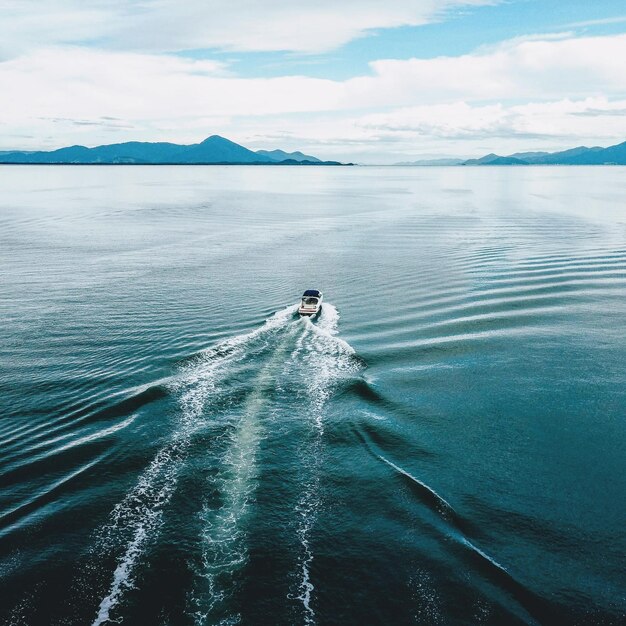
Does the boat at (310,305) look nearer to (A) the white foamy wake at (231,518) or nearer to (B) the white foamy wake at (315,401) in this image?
(B) the white foamy wake at (315,401)

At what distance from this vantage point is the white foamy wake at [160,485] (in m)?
23.4

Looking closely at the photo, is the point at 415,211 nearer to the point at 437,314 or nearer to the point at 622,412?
the point at 437,314

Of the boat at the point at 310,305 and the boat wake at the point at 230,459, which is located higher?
the boat at the point at 310,305

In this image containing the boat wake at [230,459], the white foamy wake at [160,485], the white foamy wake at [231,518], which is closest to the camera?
the white foamy wake at [231,518]

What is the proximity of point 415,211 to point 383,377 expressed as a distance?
11707 centimetres

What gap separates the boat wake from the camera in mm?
22812

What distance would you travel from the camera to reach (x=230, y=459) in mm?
30766

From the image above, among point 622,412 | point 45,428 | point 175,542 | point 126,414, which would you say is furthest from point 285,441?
point 622,412

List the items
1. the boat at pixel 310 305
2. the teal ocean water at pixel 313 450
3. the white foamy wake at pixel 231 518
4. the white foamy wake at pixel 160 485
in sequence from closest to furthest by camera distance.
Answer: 1. the white foamy wake at pixel 231 518
2. the teal ocean water at pixel 313 450
3. the white foamy wake at pixel 160 485
4. the boat at pixel 310 305

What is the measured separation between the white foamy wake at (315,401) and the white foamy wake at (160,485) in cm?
385

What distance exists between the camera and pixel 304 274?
7375 cm

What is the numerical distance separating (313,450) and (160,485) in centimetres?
928

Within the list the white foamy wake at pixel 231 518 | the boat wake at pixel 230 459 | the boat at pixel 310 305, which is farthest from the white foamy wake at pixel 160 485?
the boat at pixel 310 305

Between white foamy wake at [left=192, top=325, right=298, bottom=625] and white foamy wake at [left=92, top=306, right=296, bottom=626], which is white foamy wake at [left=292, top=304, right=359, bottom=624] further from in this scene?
white foamy wake at [left=92, top=306, right=296, bottom=626]
